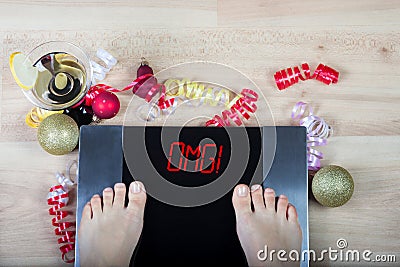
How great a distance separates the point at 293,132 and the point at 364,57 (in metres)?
0.24

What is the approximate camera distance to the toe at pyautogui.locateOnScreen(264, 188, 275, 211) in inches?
43.5

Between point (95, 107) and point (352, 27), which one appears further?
point (352, 27)

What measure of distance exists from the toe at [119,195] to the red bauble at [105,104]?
5.4 inches

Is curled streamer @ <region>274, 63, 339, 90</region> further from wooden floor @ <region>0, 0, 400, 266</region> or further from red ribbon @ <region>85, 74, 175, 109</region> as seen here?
red ribbon @ <region>85, 74, 175, 109</region>

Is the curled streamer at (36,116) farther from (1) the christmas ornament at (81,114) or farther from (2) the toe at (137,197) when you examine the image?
(2) the toe at (137,197)

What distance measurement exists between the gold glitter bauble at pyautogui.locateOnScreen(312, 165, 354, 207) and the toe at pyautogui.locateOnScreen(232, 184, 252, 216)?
129 mm

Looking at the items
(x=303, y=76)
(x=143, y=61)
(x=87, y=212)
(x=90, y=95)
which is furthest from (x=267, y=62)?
(x=87, y=212)

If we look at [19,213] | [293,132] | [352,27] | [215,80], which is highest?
[352,27]

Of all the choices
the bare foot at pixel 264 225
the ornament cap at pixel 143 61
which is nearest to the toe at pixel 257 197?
the bare foot at pixel 264 225

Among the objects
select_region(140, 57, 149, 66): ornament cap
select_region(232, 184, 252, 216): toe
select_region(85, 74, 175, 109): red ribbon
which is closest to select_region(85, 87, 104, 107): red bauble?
select_region(85, 74, 175, 109): red ribbon

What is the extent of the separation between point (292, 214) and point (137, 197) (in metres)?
0.29

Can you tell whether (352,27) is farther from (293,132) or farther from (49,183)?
(49,183)

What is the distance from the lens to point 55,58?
1135 mm

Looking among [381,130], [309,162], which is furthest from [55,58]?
[381,130]
